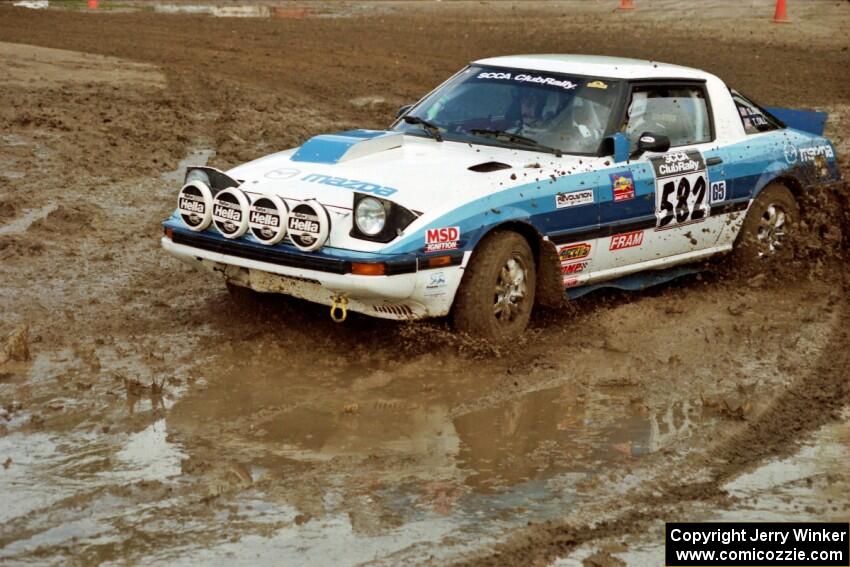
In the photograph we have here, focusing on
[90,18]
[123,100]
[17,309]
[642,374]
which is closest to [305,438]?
[642,374]

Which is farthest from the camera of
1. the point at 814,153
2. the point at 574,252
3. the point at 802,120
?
the point at 802,120

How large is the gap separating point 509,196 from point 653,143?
48.6 inches

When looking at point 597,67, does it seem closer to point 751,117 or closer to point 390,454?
point 751,117

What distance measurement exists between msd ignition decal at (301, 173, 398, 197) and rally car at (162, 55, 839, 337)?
0.05 ft

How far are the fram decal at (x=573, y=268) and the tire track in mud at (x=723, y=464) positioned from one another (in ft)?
4.64

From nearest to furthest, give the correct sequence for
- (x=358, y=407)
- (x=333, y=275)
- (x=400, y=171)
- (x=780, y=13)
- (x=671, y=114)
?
(x=358, y=407)
(x=333, y=275)
(x=400, y=171)
(x=671, y=114)
(x=780, y=13)

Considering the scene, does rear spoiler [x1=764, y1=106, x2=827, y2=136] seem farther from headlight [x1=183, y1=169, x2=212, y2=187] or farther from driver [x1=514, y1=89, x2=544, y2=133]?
headlight [x1=183, y1=169, x2=212, y2=187]

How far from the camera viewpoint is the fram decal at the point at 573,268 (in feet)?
25.7

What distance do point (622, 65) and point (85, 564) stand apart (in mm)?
5289

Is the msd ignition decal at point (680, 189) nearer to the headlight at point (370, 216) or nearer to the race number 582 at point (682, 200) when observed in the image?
the race number 582 at point (682, 200)

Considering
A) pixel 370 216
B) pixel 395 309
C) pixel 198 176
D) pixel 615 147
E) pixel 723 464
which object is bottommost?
pixel 723 464

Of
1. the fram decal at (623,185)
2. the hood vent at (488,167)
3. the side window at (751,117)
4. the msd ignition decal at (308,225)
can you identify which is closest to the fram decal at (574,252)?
the fram decal at (623,185)

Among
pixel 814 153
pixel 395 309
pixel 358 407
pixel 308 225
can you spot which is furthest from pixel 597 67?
pixel 358 407

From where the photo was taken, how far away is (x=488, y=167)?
24.9 feet
